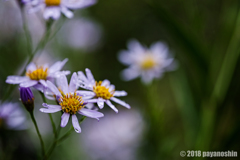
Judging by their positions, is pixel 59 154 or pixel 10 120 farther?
pixel 59 154

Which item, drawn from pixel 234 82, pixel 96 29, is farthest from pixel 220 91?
pixel 96 29

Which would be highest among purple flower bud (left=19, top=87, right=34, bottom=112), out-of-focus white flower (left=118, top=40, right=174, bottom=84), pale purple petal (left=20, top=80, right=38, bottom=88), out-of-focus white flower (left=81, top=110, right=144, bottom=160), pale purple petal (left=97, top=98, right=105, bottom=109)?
pale purple petal (left=20, top=80, right=38, bottom=88)

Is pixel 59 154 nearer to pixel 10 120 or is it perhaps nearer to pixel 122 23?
pixel 10 120

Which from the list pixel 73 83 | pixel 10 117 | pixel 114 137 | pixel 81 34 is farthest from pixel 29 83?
pixel 81 34

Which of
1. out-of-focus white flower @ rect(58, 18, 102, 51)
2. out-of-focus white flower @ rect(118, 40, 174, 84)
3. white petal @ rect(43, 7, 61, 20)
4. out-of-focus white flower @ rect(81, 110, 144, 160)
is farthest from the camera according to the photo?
out-of-focus white flower @ rect(58, 18, 102, 51)

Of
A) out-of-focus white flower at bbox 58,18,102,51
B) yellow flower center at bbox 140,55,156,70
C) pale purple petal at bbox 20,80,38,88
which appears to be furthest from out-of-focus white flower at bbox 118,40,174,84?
pale purple petal at bbox 20,80,38,88

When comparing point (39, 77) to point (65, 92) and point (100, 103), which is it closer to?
point (65, 92)

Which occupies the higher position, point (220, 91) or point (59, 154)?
point (220, 91)

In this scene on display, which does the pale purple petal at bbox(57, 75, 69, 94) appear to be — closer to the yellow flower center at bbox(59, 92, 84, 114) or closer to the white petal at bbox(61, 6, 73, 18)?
the yellow flower center at bbox(59, 92, 84, 114)
